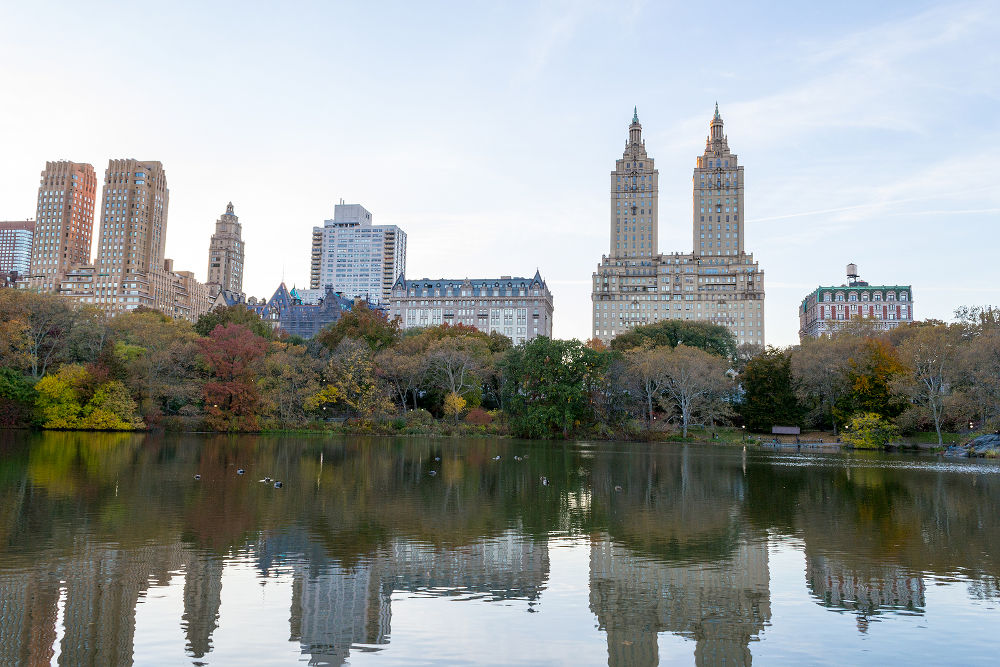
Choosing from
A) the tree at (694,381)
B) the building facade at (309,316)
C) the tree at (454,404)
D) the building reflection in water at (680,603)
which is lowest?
the building reflection in water at (680,603)

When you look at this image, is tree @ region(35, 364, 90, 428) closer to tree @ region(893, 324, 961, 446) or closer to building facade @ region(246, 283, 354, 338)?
tree @ region(893, 324, 961, 446)

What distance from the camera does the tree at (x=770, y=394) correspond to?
248 ft

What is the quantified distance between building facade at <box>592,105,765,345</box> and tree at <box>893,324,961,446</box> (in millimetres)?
102471

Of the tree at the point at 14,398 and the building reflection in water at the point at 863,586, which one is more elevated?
the tree at the point at 14,398

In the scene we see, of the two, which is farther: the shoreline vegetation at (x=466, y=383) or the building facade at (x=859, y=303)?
the building facade at (x=859, y=303)

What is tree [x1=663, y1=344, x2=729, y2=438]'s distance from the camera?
2638 inches

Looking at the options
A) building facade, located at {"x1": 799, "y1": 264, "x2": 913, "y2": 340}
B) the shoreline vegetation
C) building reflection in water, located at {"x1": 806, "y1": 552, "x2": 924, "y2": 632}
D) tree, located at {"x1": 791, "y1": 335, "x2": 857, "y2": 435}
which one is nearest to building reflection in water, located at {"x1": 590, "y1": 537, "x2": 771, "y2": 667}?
building reflection in water, located at {"x1": 806, "y1": 552, "x2": 924, "y2": 632}

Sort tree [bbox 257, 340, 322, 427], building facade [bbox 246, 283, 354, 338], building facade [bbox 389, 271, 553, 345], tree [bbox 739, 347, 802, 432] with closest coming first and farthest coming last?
tree [bbox 257, 340, 322, 427]
tree [bbox 739, 347, 802, 432]
building facade [bbox 246, 283, 354, 338]
building facade [bbox 389, 271, 553, 345]

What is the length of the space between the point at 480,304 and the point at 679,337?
59.5 metres

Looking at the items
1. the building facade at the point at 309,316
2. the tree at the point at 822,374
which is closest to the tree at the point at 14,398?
the tree at the point at 822,374

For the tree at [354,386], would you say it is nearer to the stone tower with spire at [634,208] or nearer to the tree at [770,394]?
the tree at [770,394]

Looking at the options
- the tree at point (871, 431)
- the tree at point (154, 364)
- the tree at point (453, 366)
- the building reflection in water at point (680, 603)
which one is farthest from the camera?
the tree at point (453, 366)

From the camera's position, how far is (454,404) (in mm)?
68500

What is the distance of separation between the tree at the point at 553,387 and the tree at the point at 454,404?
5.04 m
